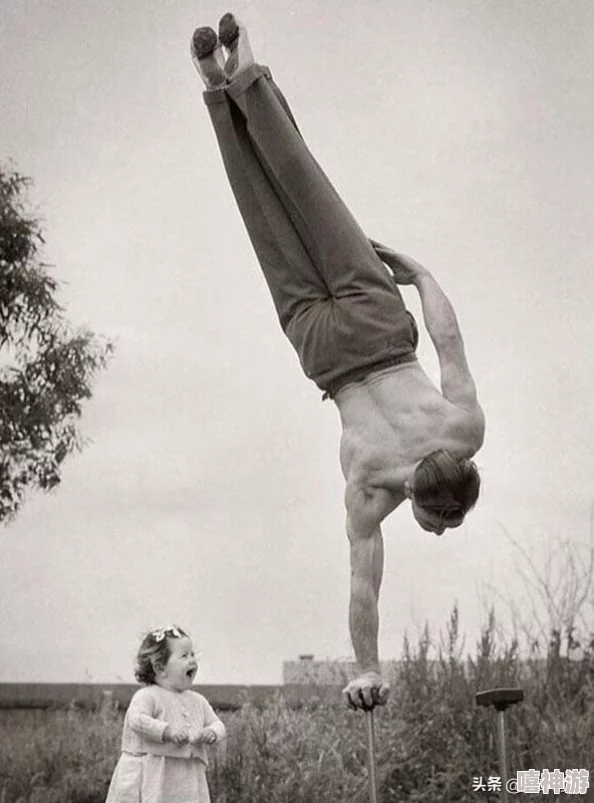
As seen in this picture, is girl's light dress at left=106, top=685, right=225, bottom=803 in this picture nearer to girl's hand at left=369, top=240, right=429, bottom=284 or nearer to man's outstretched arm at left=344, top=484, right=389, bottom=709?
man's outstretched arm at left=344, top=484, right=389, bottom=709

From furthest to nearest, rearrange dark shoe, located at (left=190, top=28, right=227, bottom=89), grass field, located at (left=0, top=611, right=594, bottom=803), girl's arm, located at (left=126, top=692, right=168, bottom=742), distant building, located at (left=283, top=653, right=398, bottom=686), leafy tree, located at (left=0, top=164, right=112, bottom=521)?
leafy tree, located at (left=0, top=164, right=112, bottom=521), distant building, located at (left=283, top=653, right=398, bottom=686), grass field, located at (left=0, top=611, right=594, bottom=803), girl's arm, located at (left=126, top=692, right=168, bottom=742), dark shoe, located at (left=190, top=28, right=227, bottom=89)

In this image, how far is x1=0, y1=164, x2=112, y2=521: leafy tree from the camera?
6.18 m

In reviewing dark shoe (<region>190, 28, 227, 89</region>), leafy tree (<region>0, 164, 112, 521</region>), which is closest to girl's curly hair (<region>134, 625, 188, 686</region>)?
dark shoe (<region>190, 28, 227, 89</region>)

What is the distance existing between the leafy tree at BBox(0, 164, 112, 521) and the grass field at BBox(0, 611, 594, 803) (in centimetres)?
117

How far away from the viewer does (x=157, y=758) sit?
4023mm

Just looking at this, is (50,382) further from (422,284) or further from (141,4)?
(422,284)

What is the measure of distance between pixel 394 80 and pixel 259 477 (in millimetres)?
1812

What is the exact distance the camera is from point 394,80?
5.83 metres

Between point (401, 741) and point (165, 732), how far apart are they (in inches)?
77.1

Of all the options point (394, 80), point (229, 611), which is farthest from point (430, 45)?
point (229, 611)

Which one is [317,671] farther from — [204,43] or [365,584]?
[204,43]

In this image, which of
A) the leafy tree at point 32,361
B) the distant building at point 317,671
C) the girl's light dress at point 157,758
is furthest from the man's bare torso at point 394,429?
the leafy tree at point 32,361

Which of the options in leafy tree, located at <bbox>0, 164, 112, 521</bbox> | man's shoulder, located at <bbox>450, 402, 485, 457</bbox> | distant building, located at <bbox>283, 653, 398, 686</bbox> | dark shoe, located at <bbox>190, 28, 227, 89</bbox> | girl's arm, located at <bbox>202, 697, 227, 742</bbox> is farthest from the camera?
leafy tree, located at <bbox>0, 164, 112, 521</bbox>

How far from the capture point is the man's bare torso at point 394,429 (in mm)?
3406
